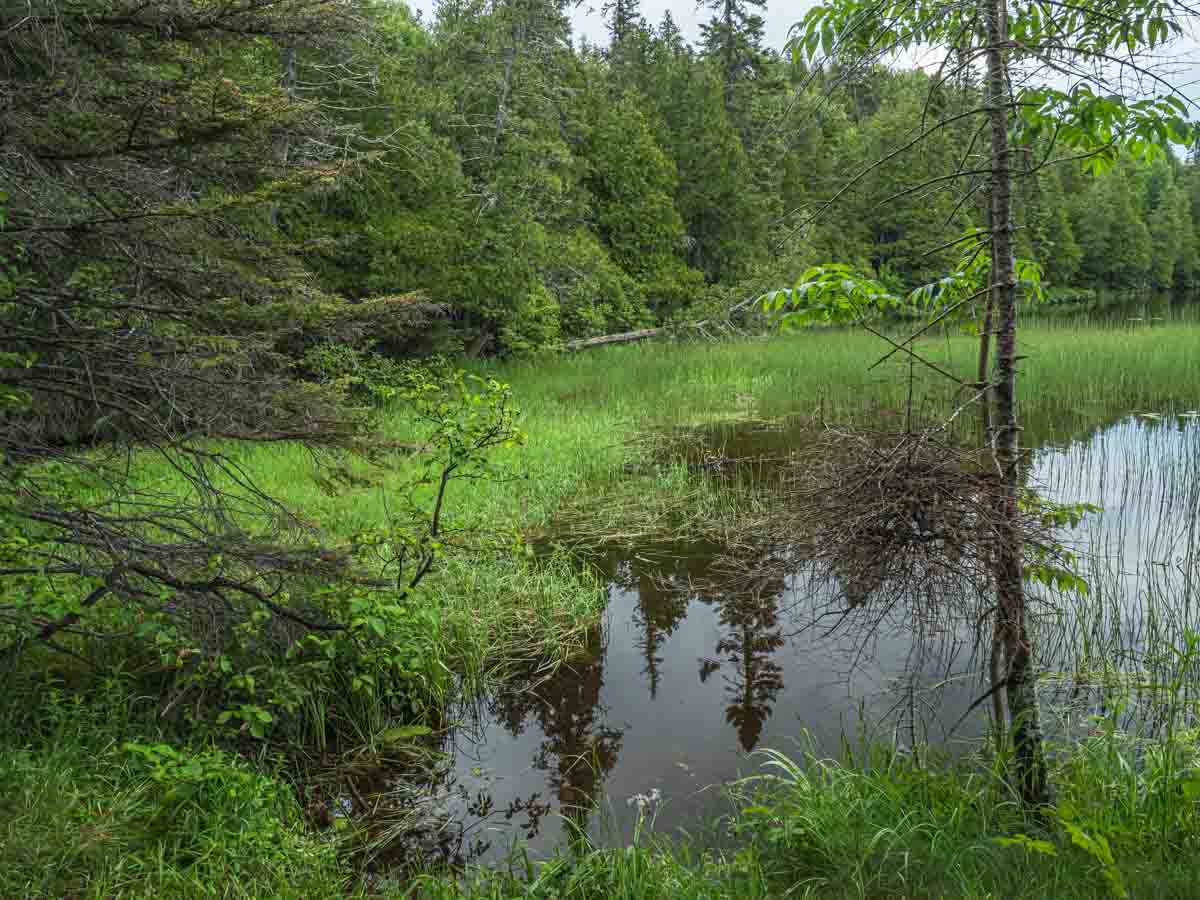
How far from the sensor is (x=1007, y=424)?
2848 mm

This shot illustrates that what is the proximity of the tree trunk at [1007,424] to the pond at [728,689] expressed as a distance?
34 centimetres

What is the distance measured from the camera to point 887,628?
18.1 feet

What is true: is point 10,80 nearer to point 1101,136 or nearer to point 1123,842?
point 1101,136

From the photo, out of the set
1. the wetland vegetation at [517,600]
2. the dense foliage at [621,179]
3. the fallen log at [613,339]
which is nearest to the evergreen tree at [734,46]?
the dense foliage at [621,179]

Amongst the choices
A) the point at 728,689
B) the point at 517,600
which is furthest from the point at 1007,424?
the point at 517,600

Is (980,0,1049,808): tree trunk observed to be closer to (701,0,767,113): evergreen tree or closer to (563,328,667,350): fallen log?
(563,328,667,350): fallen log

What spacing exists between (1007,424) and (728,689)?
267cm

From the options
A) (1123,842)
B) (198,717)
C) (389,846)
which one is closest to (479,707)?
(389,846)

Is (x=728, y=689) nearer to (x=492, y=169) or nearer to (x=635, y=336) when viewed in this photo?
(x=492, y=169)

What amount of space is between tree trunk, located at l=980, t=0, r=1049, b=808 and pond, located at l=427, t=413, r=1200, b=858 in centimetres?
34

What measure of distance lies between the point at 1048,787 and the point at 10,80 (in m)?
4.86

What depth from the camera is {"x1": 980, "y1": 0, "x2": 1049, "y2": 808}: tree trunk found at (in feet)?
8.68

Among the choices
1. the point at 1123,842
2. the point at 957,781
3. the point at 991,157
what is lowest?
the point at 957,781

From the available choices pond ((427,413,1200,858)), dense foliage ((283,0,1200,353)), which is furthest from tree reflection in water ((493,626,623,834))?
dense foliage ((283,0,1200,353))
